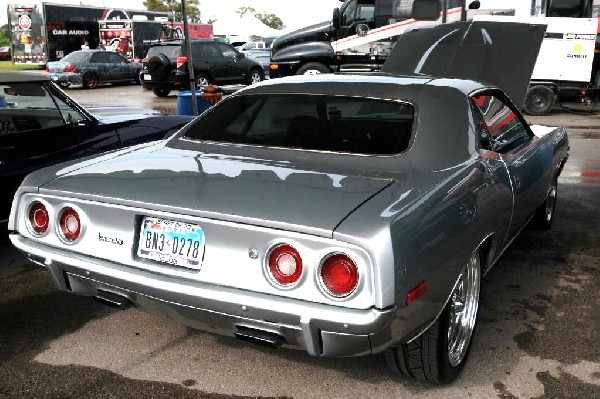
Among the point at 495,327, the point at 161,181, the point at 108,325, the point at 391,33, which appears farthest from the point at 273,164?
the point at 391,33

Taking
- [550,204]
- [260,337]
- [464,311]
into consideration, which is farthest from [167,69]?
[260,337]

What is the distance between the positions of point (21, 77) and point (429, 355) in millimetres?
4123

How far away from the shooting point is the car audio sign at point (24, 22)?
28047 mm

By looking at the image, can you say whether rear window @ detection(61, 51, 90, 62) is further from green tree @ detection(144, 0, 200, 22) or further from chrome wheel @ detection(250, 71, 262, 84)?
green tree @ detection(144, 0, 200, 22)

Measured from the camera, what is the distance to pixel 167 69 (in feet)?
60.7

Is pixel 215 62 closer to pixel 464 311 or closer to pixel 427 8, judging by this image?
pixel 427 8

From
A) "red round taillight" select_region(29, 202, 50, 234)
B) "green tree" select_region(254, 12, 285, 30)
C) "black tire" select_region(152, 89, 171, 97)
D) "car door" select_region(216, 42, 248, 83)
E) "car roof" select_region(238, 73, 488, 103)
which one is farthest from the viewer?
"green tree" select_region(254, 12, 285, 30)

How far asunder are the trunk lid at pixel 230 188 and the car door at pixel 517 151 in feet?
3.86

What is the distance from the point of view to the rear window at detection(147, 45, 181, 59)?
62.5 ft

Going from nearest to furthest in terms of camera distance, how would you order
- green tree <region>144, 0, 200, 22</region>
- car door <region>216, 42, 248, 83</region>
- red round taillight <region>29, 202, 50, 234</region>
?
red round taillight <region>29, 202, 50, 234</region>
car door <region>216, 42, 248, 83</region>
green tree <region>144, 0, 200, 22</region>

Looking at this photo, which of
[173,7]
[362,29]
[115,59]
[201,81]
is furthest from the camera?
[173,7]

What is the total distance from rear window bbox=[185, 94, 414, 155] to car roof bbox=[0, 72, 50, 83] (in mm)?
2204

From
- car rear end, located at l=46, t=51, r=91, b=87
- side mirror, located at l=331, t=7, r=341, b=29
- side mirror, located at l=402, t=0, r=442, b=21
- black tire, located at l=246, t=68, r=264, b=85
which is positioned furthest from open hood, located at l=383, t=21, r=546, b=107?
car rear end, located at l=46, t=51, r=91, b=87

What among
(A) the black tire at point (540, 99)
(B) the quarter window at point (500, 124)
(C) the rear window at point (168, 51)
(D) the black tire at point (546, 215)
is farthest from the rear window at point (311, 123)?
(C) the rear window at point (168, 51)
